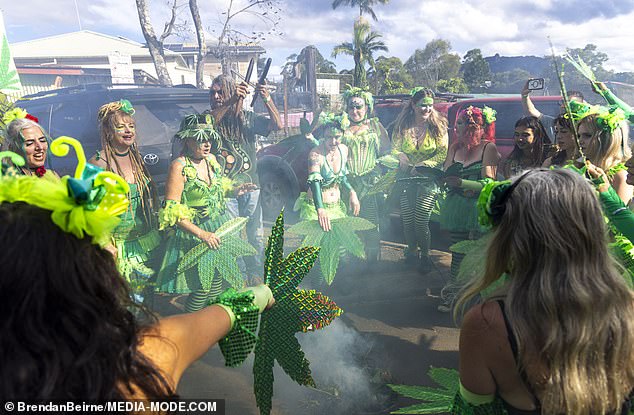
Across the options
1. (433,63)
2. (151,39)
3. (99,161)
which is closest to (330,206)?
(99,161)

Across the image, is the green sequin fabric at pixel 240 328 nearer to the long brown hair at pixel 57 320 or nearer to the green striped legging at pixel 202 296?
the long brown hair at pixel 57 320

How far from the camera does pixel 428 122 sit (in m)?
4.79

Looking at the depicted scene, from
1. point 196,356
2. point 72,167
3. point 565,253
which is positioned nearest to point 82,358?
point 196,356

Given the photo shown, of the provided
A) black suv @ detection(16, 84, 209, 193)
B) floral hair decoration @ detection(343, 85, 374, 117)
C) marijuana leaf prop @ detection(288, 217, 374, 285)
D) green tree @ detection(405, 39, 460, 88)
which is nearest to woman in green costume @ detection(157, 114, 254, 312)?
marijuana leaf prop @ detection(288, 217, 374, 285)

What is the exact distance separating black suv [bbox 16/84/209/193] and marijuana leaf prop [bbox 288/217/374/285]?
1.75 m

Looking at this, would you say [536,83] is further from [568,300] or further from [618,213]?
[568,300]

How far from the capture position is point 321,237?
3.66m

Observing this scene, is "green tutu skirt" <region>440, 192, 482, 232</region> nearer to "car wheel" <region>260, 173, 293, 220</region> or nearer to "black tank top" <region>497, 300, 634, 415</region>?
"black tank top" <region>497, 300, 634, 415</region>

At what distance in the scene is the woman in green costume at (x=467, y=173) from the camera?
3729 millimetres

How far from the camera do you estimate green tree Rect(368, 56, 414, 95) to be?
65.0 feet

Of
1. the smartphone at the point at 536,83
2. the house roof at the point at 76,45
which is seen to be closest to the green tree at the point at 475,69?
the house roof at the point at 76,45

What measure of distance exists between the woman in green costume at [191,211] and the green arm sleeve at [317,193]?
89 cm

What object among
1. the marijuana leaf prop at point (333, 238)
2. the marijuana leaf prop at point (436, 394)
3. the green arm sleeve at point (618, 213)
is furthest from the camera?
the marijuana leaf prop at point (333, 238)

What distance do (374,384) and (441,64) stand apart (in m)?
28.2
